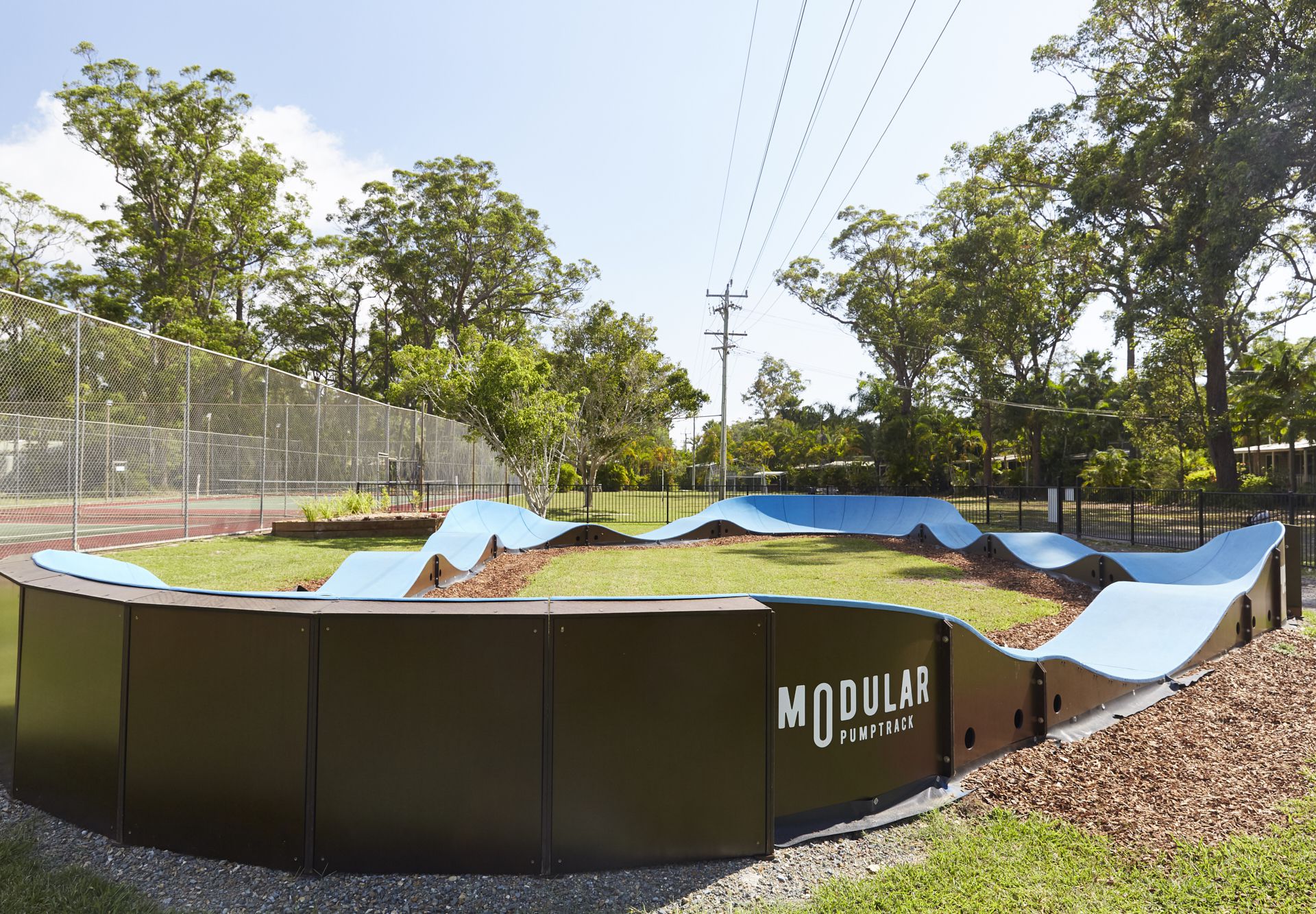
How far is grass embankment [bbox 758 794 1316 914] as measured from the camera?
2.59m

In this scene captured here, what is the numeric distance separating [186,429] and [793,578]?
11.6 m

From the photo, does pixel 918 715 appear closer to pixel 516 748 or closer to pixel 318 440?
pixel 516 748

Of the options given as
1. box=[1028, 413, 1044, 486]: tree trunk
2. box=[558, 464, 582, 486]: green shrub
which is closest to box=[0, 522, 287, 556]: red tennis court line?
box=[558, 464, 582, 486]: green shrub

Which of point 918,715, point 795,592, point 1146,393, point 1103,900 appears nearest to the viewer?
point 1103,900

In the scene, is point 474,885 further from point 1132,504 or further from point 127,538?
point 1132,504

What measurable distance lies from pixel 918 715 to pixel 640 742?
1.53 m

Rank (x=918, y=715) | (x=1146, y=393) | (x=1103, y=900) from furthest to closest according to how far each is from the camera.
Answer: (x=1146, y=393) → (x=918, y=715) → (x=1103, y=900)

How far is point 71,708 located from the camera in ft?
10.3

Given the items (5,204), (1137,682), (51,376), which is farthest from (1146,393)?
(5,204)

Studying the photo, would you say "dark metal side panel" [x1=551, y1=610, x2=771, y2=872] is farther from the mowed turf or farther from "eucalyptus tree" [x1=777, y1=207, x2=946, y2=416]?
"eucalyptus tree" [x1=777, y1=207, x2=946, y2=416]

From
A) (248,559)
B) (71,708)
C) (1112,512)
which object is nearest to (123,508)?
(248,559)

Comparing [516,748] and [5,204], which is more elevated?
[5,204]

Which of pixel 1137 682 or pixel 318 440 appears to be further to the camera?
pixel 318 440

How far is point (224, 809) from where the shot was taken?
2760 mm
